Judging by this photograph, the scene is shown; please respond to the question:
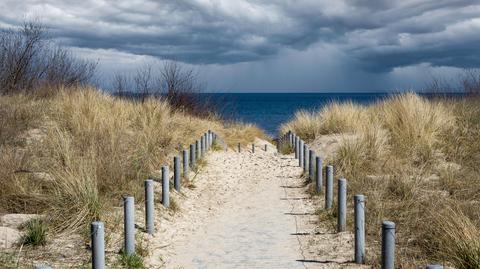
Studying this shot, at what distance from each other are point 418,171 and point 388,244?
544cm

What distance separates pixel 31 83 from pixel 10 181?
14.3 m

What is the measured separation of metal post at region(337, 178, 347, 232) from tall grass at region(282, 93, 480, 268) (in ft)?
1.19

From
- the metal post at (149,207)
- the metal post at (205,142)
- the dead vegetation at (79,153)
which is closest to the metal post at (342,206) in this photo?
the metal post at (149,207)

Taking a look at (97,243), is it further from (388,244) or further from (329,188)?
(329,188)

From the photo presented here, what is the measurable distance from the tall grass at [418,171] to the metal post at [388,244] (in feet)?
2.14

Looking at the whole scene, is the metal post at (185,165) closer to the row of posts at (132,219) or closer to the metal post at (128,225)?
the row of posts at (132,219)

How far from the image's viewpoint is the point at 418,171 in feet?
35.0

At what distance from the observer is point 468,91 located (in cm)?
1984

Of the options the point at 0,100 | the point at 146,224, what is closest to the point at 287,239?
the point at 146,224

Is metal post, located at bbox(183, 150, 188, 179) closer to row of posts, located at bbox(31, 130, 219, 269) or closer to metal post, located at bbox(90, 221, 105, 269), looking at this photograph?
row of posts, located at bbox(31, 130, 219, 269)

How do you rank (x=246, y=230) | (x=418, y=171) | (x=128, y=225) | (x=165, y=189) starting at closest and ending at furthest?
(x=128, y=225) → (x=246, y=230) → (x=165, y=189) → (x=418, y=171)

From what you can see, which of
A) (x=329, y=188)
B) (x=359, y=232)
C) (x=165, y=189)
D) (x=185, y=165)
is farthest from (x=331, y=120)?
(x=359, y=232)

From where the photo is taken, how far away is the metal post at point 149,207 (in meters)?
7.96

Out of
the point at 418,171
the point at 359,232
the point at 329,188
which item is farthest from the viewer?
the point at 418,171
